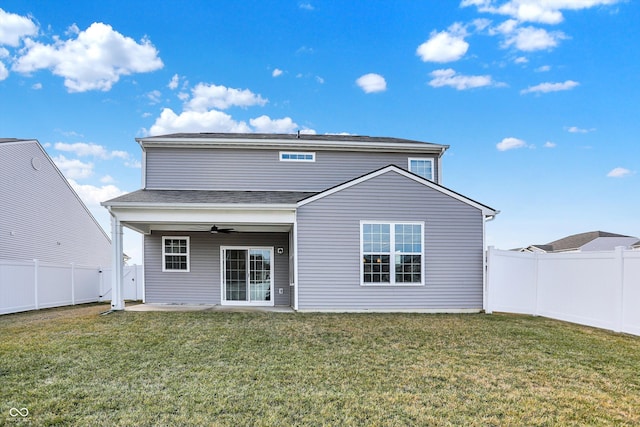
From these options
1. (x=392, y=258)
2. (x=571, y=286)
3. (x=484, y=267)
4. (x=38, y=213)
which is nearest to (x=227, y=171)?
(x=392, y=258)

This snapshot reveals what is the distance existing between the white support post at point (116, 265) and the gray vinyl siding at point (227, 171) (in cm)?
287

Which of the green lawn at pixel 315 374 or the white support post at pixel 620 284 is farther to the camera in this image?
the white support post at pixel 620 284

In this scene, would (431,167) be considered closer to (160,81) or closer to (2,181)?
(160,81)

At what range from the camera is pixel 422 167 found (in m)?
14.1

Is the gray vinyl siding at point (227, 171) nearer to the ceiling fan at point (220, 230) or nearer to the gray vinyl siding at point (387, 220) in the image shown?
the ceiling fan at point (220, 230)

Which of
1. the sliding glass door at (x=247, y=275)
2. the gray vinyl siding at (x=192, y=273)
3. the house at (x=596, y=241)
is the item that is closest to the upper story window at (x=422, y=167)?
the sliding glass door at (x=247, y=275)

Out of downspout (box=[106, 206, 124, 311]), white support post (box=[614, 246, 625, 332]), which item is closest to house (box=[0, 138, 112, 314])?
downspout (box=[106, 206, 124, 311])

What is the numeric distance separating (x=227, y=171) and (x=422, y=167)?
279 inches

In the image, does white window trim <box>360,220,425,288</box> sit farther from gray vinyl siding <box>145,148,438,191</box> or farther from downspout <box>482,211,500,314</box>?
gray vinyl siding <box>145,148,438,191</box>

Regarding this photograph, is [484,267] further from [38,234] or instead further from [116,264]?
[38,234]

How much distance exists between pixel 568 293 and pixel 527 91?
772cm

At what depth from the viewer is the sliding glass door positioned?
43.9 feet

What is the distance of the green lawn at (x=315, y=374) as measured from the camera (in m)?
3.76

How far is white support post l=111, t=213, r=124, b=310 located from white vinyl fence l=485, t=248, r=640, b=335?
34.3 ft
